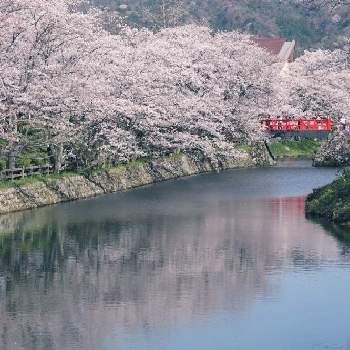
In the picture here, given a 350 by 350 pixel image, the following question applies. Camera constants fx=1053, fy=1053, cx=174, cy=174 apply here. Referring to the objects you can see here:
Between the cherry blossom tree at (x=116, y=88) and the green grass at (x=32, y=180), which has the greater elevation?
the cherry blossom tree at (x=116, y=88)

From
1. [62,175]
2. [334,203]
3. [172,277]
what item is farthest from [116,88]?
[172,277]

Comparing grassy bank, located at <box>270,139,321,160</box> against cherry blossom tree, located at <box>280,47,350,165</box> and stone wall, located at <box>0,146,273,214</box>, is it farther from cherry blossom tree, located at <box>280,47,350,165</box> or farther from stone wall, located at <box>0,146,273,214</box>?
stone wall, located at <box>0,146,273,214</box>

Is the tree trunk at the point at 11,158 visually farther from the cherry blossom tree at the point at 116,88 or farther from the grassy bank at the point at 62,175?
the grassy bank at the point at 62,175

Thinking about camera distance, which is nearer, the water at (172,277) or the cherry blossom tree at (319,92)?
the water at (172,277)

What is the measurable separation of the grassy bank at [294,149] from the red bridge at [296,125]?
3268 mm

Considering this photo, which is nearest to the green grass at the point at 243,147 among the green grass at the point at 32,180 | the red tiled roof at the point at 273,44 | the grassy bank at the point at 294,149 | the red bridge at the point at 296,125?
the red bridge at the point at 296,125

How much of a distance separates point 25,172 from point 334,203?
17.1 meters

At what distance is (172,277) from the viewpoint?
34.5 meters

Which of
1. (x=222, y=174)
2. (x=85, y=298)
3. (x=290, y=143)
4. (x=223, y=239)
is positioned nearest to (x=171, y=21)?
(x=290, y=143)

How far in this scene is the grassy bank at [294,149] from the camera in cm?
9669

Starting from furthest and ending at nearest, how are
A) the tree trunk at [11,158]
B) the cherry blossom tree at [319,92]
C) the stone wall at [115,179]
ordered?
the cherry blossom tree at [319,92] < the tree trunk at [11,158] < the stone wall at [115,179]

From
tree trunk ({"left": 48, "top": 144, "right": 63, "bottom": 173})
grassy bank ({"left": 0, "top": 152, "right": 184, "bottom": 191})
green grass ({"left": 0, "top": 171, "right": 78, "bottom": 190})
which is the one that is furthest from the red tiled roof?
green grass ({"left": 0, "top": 171, "right": 78, "bottom": 190})

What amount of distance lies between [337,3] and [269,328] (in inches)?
711

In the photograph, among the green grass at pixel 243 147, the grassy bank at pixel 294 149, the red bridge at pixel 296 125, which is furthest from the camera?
the grassy bank at pixel 294 149
